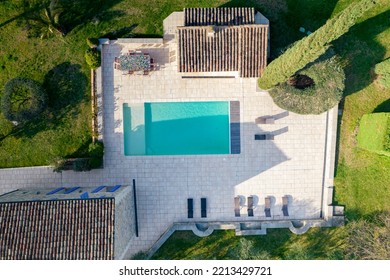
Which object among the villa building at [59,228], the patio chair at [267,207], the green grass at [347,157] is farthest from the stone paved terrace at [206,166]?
the villa building at [59,228]

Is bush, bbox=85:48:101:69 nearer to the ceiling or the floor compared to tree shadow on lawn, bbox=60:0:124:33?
nearer to the floor

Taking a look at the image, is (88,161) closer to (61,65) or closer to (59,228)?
(59,228)

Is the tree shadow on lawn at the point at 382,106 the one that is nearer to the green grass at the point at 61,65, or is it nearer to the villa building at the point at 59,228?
the green grass at the point at 61,65

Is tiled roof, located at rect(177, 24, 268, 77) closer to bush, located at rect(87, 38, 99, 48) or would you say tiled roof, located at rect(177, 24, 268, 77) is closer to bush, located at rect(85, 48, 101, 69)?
bush, located at rect(85, 48, 101, 69)

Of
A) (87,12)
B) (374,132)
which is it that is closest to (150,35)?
(87,12)

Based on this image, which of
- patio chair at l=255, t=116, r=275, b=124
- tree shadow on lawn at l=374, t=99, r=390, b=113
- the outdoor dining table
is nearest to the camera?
the outdoor dining table

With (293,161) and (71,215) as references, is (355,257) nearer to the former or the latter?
(293,161)

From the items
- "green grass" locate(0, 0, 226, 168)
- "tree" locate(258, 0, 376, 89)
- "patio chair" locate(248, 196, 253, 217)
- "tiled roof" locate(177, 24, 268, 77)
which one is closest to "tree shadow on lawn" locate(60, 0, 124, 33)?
"green grass" locate(0, 0, 226, 168)

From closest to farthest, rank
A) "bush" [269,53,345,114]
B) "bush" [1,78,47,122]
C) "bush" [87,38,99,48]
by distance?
"bush" [269,53,345,114] < "bush" [1,78,47,122] < "bush" [87,38,99,48]
